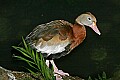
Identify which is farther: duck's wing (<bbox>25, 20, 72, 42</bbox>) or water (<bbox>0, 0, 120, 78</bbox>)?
water (<bbox>0, 0, 120, 78</bbox>)

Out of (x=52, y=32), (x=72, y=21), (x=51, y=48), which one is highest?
(x=52, y=32)

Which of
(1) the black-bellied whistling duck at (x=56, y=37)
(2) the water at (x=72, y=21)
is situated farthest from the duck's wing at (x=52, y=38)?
(2) the water at (x=72, y=21)

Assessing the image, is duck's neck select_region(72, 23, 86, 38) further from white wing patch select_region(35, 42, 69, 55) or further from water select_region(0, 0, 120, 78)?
water select_region(0, 0, 120, 78)

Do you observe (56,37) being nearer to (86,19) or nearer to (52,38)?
(52,38)

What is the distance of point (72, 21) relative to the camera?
14.0 feet

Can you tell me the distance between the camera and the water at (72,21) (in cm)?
366

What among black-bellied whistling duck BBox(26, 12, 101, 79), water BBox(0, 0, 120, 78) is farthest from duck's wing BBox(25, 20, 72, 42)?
water BBox(0, 0, 120, 78)

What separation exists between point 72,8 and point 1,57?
1312mm

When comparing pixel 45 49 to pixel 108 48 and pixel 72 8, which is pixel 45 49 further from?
pixel 72 8

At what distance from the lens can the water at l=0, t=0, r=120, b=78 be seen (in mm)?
3660

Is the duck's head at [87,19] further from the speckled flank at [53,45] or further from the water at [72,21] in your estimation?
the water at [72,21]

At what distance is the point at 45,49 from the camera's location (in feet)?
7.41

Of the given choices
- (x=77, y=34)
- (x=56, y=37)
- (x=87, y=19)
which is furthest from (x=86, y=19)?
(x=56, y=37)

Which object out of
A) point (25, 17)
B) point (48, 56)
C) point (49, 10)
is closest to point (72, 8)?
point (49, 10)
